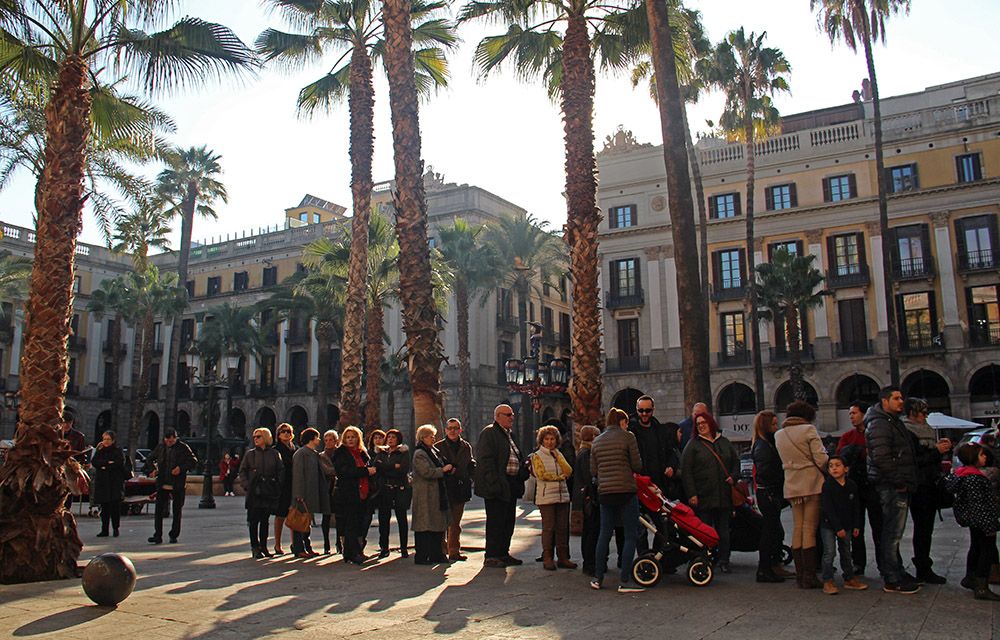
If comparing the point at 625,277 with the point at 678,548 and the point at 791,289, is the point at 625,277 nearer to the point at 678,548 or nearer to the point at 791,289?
the point at 791,289

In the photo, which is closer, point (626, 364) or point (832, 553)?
point (832, 553)

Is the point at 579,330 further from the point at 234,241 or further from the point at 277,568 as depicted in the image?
the point at 234,241

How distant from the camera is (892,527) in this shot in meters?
7.27

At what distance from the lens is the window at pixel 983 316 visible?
35.2 m

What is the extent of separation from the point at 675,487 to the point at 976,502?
9.05 ft

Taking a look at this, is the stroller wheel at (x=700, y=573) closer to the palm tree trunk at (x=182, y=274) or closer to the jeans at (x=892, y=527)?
the jeans at (x=892, y=527)

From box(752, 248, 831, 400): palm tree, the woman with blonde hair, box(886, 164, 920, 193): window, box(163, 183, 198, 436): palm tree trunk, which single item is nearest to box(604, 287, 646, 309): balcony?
box(752, 248, 831, 400): palm tree

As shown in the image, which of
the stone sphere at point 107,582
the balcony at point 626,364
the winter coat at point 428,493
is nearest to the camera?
the stone sphere at point 107,582

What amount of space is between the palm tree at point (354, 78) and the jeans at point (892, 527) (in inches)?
501

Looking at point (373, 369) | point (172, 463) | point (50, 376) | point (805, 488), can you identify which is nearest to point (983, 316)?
point (373, 369)

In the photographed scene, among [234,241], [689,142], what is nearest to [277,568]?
[689,142]

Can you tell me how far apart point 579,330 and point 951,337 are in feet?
91.7

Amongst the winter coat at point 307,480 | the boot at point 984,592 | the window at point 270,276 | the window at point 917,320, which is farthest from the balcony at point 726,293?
the boot at point 984,592

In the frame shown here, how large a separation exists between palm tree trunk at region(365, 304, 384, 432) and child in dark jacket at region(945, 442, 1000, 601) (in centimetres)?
1778
